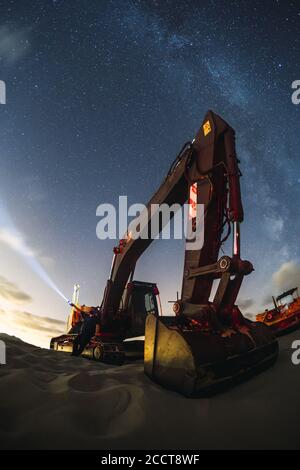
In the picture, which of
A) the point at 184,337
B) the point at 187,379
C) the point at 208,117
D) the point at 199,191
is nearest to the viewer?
the point at 187,379

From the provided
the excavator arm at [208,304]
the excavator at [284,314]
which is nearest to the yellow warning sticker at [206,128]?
the excavator arm at [208,304]

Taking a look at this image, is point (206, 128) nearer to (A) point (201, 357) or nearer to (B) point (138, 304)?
(A) point (201, 357)

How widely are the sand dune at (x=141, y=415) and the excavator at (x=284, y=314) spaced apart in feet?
35.4

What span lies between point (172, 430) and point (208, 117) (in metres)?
4.48

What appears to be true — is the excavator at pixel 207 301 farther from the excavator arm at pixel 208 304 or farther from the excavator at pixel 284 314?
the excavator at pixel 284 314

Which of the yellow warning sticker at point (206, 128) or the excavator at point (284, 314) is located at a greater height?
the yellow warning sticker at point (206, 128)

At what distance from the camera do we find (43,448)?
1.56m

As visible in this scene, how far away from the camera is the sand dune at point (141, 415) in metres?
1.69

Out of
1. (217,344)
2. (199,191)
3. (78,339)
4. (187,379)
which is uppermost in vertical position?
(199,191)

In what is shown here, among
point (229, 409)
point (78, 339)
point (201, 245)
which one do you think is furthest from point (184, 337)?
point (78, 339)

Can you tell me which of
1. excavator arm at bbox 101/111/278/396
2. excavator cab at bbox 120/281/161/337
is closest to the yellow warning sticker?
excavator arm at bbox 101/111/278/396

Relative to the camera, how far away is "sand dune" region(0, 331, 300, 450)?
1686 mm

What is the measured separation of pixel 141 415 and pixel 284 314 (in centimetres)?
1266
